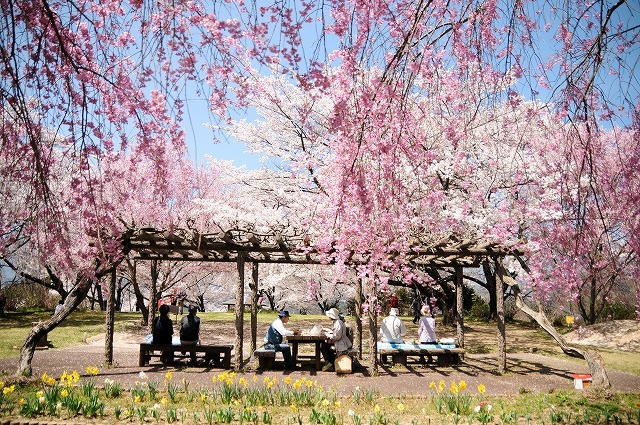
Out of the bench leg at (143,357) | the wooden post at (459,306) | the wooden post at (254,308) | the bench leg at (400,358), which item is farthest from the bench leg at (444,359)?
the bench leg at (143,357)

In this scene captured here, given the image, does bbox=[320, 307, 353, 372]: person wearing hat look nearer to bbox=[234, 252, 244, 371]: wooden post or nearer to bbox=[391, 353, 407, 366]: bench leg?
bbox=[391, 353, 407, 366]: bench leg

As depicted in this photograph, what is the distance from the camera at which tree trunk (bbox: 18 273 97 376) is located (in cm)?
806

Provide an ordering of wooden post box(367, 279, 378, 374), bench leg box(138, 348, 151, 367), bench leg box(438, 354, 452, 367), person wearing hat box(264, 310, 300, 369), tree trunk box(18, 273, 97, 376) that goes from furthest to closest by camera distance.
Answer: bench leg box(438, 354, 452, 367) → person wearing hat box(264, 310, 300, 369) → bench leg box(138, 348, 151, 367) → wooden post box(367, 279, 378, 374) → tree trunk box(18, 273, 97, 376)

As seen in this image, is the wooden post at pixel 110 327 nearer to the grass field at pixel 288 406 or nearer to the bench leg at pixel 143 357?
the bench leg at pixel 143 357

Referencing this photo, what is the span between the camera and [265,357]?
997cm

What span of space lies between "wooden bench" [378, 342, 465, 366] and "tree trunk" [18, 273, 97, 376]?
20.3 ft

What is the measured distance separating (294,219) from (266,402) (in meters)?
8.95

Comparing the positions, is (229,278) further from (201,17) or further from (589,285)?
(201,17)

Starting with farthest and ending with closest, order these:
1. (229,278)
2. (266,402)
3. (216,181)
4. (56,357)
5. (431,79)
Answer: (229,278) < (216,181) < (56,357) < (266,402) < (431,79)

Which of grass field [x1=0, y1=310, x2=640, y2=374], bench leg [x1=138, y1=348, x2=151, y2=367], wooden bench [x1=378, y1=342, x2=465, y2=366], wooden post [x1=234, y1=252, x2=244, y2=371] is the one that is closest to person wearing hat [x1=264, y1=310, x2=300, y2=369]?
wooden post [x1=234, y1=252, x2=244, y2=371]

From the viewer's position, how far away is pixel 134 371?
939 cm

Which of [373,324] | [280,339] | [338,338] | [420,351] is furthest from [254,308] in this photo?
[420,351]

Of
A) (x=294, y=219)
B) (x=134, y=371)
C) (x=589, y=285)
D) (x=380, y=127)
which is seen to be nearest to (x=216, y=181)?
(x=294, y=219)

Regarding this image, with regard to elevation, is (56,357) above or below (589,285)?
below
